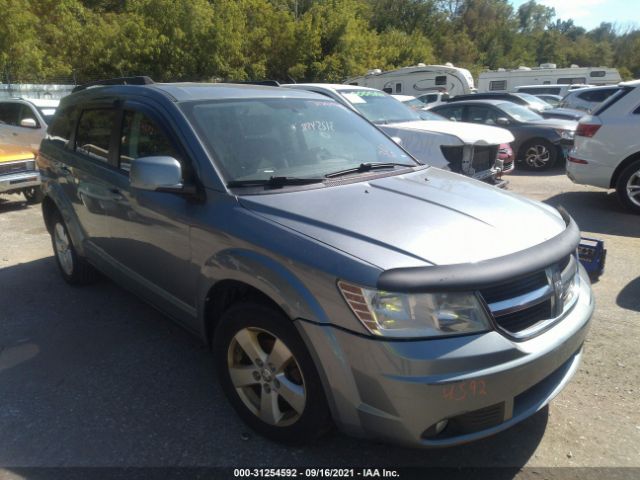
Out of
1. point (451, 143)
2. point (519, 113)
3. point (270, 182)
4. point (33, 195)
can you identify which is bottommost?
point (33, 195)

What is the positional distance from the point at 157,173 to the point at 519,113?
34.9 feet

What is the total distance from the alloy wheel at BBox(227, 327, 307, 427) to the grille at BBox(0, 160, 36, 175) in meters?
7.18

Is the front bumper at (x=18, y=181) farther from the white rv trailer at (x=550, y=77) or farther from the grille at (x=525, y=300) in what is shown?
the white rv trailer at (x=550, y=77)

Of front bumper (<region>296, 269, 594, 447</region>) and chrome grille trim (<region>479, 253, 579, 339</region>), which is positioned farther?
chrome grille trim (<region>479, 253, 579, 339</region>)

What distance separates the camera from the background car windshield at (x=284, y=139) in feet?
10.0

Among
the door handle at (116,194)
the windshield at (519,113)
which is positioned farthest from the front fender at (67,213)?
the windshield at (519,113)

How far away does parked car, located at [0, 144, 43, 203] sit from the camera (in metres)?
8.15

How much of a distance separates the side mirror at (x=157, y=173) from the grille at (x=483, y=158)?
500 centimetres

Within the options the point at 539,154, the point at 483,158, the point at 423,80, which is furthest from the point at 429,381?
the point at 423,80

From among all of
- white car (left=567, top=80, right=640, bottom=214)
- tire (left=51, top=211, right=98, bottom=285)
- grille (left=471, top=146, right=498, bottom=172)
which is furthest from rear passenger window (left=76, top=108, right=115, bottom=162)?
white car (left=567, top=80, right=640, bottom=214)

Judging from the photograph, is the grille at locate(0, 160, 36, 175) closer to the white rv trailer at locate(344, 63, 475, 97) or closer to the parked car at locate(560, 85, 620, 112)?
the parked car at locate(560, 85, 620, 112)

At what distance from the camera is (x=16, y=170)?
830cm

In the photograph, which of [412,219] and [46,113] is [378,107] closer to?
[412,219]

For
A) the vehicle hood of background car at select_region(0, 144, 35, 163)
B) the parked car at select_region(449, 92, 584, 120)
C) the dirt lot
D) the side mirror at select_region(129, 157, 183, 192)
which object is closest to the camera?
the dirt lot
